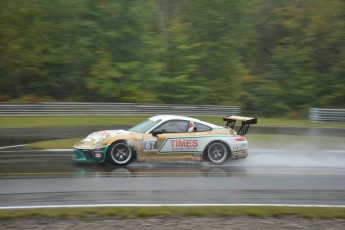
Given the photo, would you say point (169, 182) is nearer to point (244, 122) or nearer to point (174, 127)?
point (174, 127)

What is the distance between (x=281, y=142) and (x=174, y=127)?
6.60 meters

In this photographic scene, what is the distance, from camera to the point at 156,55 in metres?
30.5

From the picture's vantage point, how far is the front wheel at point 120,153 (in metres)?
11.4

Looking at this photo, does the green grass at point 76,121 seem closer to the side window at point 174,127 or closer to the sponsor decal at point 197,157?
the side window at point 174,127

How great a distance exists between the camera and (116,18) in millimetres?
30391

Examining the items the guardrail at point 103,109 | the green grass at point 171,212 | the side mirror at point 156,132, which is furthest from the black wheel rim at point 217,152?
the guardrail at point 103,109

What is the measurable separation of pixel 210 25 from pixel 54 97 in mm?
11742

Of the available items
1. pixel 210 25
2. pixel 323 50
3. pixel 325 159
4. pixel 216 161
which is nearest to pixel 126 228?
pixel 216 161

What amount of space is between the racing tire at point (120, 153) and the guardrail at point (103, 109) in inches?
549

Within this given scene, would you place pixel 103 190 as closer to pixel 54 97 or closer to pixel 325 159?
pixel 325 159

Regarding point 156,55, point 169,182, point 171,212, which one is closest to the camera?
point 171,212

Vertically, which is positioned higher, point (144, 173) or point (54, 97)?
point (54, 97)

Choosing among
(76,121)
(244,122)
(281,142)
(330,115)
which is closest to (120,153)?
(244,122)

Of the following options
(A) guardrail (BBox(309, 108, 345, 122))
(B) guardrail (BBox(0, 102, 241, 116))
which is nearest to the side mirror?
(B) guardrail (BBox(0, 102, 241, 116))
